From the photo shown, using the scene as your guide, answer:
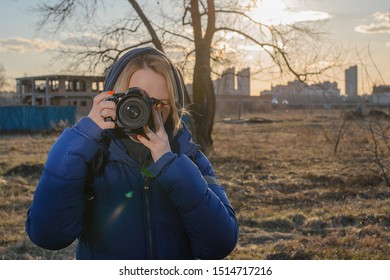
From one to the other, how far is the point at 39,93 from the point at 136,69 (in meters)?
20.8

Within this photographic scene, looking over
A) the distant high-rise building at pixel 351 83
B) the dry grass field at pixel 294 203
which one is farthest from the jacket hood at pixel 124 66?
the distant high-rise building at pixel 351 83

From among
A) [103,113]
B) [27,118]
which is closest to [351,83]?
[103,113]

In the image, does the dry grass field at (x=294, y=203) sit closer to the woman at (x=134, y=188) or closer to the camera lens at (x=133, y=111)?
the woman at (x=134, y=188)

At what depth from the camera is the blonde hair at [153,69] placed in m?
1.35

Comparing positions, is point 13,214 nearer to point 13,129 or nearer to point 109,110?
point 109,110

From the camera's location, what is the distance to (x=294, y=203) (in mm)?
5727

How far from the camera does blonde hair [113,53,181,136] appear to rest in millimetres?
1351

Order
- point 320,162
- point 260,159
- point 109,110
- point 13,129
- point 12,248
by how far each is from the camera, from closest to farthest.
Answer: point 109,110, point 12,248, point 320,162, point 260,159, point 13,129

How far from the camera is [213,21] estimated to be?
424 inches

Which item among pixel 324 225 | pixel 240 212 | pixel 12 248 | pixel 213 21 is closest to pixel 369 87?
pixel 324 225

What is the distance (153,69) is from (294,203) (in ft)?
15.2

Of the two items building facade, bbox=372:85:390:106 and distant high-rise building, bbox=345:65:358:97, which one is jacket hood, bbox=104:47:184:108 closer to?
building facade, bbox=372:85:390:106

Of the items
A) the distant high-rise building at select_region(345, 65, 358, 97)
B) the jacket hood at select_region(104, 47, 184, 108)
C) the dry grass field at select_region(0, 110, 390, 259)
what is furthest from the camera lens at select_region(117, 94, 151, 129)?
the distant high-rise building at select_region(345, 65, 358, 97)

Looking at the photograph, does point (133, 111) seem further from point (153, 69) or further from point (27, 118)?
point (27, 118)
